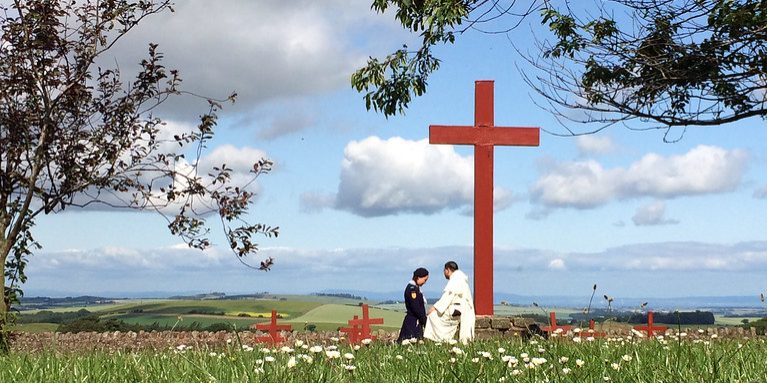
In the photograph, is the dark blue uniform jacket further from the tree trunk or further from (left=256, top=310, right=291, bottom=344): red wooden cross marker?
the tree trunk

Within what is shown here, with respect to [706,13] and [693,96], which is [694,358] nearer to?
[706,13]

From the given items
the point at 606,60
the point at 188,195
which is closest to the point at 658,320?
the point at 606,60

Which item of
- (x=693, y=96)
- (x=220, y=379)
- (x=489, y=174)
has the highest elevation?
(x=693, y=96)

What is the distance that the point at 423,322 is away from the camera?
1303 centimetres

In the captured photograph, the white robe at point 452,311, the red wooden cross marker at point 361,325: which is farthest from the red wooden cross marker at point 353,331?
the white robe at point 452,311

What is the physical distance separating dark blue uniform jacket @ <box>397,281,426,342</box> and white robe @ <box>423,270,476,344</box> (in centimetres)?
20

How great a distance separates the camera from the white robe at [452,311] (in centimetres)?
1255

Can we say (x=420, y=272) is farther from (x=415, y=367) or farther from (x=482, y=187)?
(x=415, y=367)

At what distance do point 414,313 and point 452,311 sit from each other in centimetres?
66

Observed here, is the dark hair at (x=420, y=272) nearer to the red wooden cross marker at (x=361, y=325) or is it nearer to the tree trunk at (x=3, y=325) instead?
the red wooden cross marker at (x=361, y=325)

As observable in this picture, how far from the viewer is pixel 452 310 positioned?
12.6m

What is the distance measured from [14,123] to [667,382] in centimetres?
937

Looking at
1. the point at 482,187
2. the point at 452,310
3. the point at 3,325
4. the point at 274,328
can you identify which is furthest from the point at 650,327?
the point at 3,325

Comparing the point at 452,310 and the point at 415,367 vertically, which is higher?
the point at 452,310
